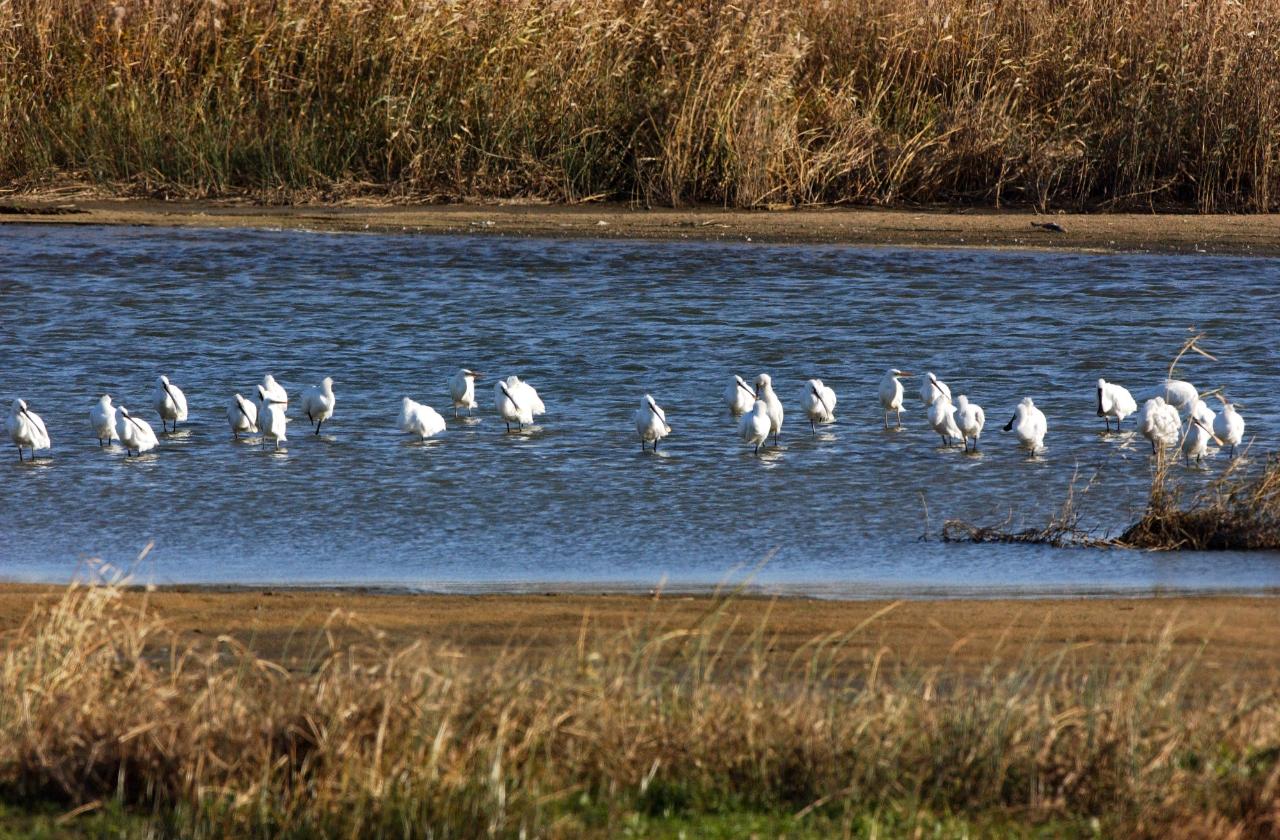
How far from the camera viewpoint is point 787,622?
20.8 ft

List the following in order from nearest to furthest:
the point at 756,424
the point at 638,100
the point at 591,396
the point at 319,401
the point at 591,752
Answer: the point at 591,752, the point at 756,424, the point at 319,401, the point at 591,396, the point at 638,100

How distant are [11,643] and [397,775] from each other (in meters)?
1.48

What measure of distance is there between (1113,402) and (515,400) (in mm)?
3393

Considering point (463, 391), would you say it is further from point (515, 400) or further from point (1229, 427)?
point (1229, 427)

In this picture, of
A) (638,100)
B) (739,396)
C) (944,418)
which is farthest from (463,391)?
(638,100)

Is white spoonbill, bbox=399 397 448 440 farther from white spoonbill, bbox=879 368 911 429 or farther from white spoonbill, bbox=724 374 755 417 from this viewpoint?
white spoonbill, bbox=879 368 911 429

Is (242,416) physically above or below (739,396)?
below

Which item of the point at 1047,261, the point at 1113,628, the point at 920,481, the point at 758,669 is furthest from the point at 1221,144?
the point at 758,669

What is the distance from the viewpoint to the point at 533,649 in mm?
5918

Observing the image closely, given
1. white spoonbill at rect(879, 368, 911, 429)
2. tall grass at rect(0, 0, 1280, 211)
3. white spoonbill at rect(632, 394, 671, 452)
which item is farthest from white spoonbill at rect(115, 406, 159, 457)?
tall grass at rect(0, 0, 1280, 211)

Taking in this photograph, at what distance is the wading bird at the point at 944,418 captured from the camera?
10.4 metres

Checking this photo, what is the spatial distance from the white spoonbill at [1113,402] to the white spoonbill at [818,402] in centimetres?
151

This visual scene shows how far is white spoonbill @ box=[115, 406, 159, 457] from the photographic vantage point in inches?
400

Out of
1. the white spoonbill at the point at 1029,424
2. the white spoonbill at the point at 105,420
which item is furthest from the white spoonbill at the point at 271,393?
the white spoonbill at the point at 1029,424
